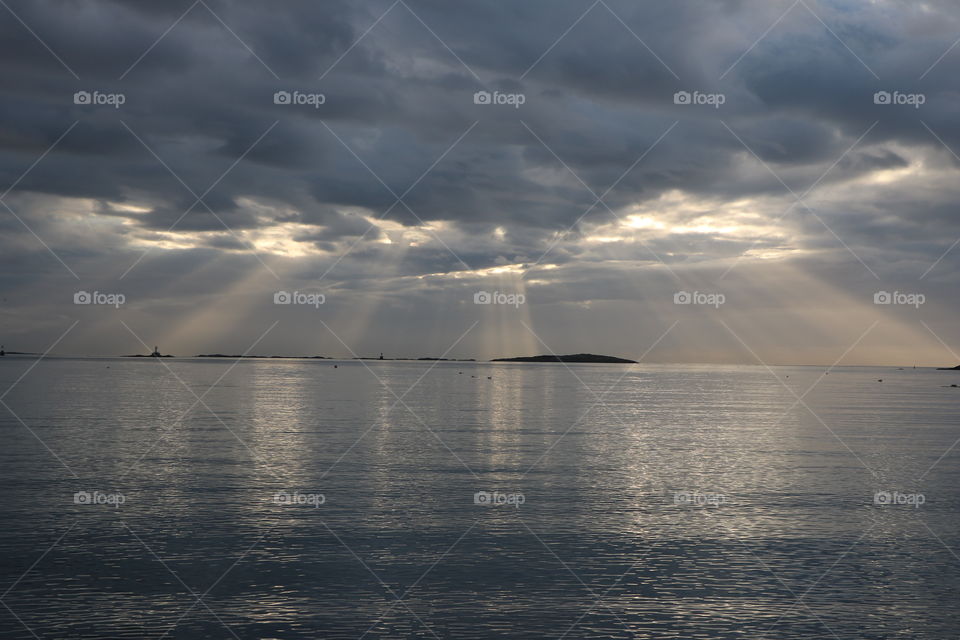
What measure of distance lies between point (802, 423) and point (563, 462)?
127 feet

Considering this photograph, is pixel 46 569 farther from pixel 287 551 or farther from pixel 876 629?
pixel 876 629

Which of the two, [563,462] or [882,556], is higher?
[563,462]

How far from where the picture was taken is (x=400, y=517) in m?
30.5

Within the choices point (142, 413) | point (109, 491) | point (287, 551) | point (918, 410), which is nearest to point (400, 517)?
point (287, 551)

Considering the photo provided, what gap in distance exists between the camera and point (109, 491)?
115 feet

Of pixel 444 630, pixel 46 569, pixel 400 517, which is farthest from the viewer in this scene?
pixel 400 517

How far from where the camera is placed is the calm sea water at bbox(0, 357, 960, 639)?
1980 centimetres

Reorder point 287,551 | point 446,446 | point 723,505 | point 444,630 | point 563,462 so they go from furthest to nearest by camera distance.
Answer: point 446,446
point 563,462
point 723,505
point 287,551
point 444,630

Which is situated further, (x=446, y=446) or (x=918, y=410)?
(x=918, y=410)

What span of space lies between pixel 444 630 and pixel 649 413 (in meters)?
70.5

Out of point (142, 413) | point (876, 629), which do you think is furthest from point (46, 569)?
point (142, 413)

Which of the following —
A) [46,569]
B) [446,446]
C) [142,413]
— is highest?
[142,413]

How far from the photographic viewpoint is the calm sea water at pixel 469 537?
65.0 ft

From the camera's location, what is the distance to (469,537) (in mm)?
27844
